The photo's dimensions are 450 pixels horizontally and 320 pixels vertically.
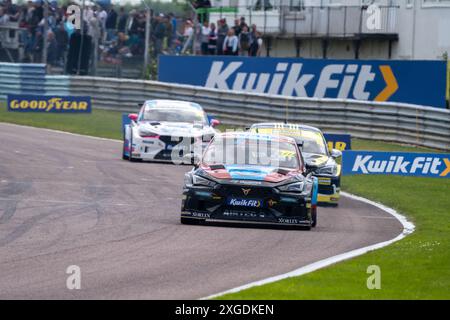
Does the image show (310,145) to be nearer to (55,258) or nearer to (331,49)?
(55,258)

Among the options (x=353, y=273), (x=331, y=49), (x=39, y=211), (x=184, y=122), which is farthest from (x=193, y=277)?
(x=331, y=49)

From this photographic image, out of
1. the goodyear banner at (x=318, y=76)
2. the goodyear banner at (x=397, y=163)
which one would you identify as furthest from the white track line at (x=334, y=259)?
the goodyear banner at (x=318, y=76)

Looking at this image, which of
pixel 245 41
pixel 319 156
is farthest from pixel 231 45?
pixel 319 156

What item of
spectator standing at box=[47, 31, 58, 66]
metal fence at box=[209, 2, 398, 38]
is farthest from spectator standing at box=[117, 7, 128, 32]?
metal fence at box=[209, 2, 398, 38]

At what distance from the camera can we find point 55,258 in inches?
446

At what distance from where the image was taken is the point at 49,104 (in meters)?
34.8

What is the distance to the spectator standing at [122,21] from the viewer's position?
34906mm

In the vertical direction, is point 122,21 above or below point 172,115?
above

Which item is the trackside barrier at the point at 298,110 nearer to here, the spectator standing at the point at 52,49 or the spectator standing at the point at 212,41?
the spectator standing at the point at 52,49

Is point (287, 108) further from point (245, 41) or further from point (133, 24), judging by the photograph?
point (133, 24)

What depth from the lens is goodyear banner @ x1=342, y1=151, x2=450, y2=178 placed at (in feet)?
73.0

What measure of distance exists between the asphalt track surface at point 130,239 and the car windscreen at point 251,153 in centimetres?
101

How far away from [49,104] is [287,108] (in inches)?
304
